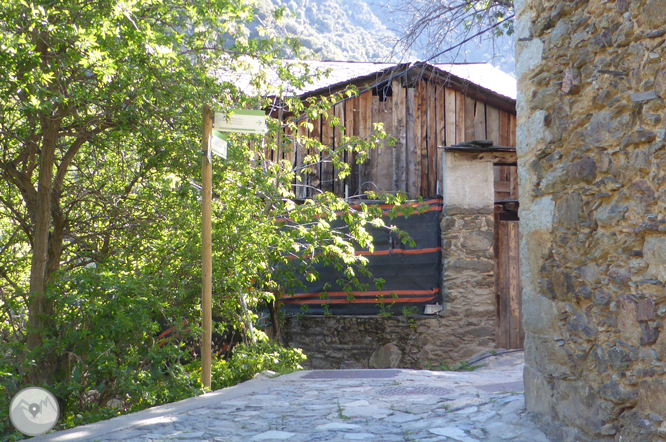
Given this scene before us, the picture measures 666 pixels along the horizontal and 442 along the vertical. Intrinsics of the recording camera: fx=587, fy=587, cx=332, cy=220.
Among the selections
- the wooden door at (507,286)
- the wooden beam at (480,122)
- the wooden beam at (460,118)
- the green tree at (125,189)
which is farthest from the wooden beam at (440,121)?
the green tree at (125,189)

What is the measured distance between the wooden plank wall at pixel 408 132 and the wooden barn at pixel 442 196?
16 mm

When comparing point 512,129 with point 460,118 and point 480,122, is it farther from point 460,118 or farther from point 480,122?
point 460,118

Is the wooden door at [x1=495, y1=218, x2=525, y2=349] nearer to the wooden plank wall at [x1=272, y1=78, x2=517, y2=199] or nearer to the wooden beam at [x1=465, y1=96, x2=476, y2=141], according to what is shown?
the wooden plank wall at [x1=272, y1=78, x2=517, y2=199]

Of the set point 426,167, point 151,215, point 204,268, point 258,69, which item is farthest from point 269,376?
point 426,167

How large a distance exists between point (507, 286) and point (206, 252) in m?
4.95

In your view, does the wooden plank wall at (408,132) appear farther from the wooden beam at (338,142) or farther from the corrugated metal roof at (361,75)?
the corrugated metal roof at (361,75)

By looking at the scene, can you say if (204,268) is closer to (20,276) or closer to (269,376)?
(269,376)

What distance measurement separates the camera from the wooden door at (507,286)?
26.4 feet

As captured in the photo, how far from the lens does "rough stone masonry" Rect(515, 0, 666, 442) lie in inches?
90.6

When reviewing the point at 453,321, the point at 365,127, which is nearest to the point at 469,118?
the point at 365,127

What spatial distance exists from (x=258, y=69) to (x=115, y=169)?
1913mm

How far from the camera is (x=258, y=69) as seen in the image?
6.51 meters

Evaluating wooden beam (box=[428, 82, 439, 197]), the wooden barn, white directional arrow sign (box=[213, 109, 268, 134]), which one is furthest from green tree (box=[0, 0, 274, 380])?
wooden beam (box=[428, 82, 439, 197])

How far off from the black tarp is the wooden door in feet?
2.98
